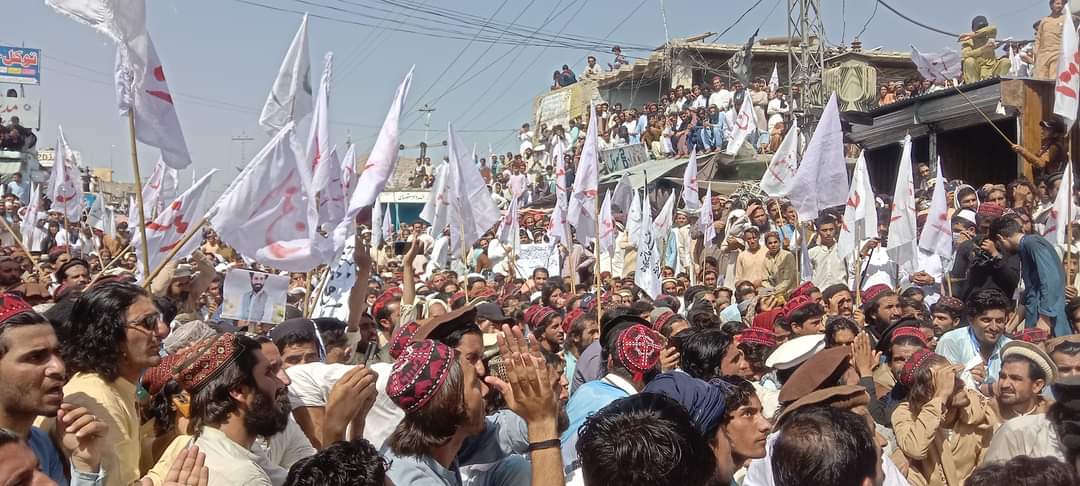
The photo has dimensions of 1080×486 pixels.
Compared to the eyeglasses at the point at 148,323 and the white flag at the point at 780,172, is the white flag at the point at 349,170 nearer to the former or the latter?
the white flag at the point at 780,172

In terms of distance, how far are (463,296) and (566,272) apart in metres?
6.74

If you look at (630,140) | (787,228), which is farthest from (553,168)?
(787,228)

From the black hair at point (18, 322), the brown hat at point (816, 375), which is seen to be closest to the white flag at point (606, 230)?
the brown hat at point (816, 375)

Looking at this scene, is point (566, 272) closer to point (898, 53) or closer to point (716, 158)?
point (716, 158)

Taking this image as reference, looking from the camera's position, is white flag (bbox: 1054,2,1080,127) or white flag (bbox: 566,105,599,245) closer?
white flag (bbox: 1054,2,1080,127)

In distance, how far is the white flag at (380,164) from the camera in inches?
344

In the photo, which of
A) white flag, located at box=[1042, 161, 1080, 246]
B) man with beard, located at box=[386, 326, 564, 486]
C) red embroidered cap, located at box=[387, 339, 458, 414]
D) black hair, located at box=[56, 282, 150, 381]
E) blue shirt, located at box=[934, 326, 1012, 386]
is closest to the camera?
man with beard, located at box=[386, 326, 564, 486]

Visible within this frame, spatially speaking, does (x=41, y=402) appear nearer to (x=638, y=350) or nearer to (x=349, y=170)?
(x=638, y=350)

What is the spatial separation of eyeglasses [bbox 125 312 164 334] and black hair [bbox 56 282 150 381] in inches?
1.6

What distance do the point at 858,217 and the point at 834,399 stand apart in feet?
24.8

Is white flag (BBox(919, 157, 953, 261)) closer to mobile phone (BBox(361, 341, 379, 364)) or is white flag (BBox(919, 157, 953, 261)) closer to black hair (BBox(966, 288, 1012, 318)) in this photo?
black hair (BBox(966, 288, 1012, 318))

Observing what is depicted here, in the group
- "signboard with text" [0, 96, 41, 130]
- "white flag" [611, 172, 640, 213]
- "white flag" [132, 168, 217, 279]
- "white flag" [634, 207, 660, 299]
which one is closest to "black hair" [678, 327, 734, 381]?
"white flag" [132, 168, 217, 279]

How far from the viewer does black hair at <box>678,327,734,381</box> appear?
18.1 feet

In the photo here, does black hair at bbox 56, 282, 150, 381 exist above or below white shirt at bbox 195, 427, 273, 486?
above
